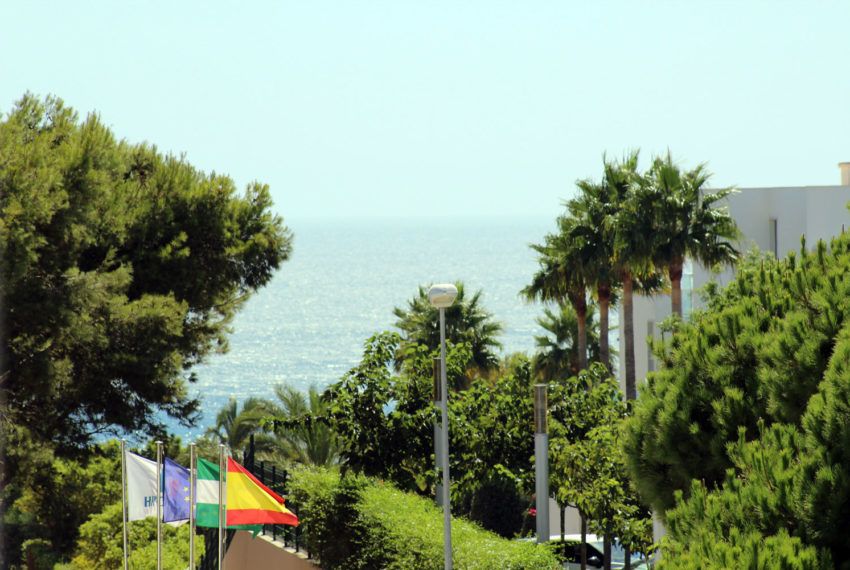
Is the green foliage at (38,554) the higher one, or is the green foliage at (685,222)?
the green foliage at (685,222)

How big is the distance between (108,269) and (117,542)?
803 centimetres

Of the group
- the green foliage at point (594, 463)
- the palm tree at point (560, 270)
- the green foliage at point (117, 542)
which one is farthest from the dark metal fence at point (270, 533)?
the palm tree at point (560, 270)

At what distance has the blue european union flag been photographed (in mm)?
17703

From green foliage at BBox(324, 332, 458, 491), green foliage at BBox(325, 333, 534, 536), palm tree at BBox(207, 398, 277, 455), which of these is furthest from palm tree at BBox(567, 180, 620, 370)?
palm tree at BBox(207, 398, 277, 455)

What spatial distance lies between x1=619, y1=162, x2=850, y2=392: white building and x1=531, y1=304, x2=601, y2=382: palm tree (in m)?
13.0

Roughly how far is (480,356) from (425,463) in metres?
25.9

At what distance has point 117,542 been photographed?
32.0m

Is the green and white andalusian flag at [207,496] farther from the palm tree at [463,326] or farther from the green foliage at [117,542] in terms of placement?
the palm tree at [463,326]

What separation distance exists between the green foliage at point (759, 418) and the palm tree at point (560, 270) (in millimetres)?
20497

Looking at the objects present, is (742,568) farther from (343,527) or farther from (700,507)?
(343,527)

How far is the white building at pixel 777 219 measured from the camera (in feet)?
113

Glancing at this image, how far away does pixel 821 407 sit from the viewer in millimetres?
12266

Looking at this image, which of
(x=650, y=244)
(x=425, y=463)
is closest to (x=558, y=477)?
(x=425, y=463)

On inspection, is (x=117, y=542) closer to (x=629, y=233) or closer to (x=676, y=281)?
(x=629, y=233)
